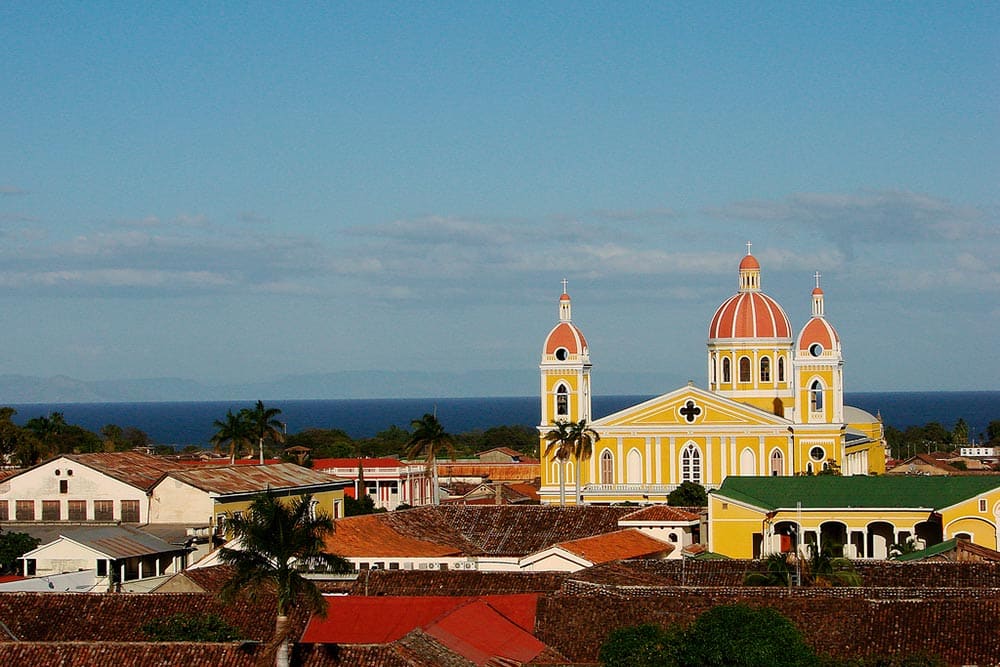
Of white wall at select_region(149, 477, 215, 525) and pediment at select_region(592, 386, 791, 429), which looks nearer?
white wall at select_region(149, 477, 215, 525)

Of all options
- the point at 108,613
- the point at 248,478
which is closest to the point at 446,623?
the point at 108,613

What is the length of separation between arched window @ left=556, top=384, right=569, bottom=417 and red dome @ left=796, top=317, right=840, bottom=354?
11.4 m

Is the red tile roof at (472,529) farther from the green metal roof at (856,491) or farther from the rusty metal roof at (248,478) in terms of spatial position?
the rusty metal roof at (248,478)

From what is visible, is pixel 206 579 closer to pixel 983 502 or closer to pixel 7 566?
pixel 7 566

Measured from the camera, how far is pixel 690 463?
8394 centimetres

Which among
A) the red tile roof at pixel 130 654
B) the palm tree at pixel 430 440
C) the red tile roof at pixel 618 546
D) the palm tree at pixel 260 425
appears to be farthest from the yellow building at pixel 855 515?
the red tile roof at pixel 130 654

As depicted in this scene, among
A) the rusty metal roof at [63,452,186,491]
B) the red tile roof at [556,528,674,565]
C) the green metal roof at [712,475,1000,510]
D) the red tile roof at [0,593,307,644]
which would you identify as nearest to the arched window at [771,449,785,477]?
the green metal roof at [712,475,1000,510]

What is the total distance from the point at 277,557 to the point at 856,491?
125ft

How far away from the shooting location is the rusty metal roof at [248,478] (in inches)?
2539

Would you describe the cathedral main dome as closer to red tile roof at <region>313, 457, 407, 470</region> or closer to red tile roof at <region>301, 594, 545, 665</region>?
red tile roof at <region>313, 457, 407, 470</region>

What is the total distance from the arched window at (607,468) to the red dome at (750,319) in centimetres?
805

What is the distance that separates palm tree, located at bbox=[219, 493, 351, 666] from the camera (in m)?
32.2

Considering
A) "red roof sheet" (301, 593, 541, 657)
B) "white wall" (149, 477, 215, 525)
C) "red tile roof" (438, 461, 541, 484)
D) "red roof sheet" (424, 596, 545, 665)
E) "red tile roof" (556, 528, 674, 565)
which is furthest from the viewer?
"red tile roof" (438, 461, 541, 484)

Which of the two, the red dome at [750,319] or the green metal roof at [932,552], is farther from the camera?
the red dome at [750,319]
